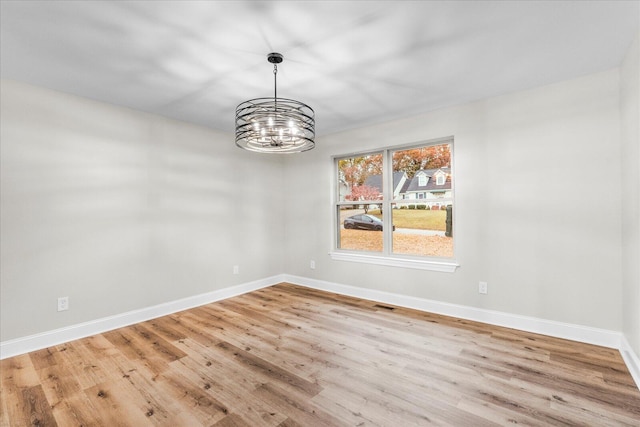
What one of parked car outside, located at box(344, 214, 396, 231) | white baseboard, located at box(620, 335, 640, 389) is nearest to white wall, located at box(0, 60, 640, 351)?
white baseboard, located at box(620, 335, 640, 389)

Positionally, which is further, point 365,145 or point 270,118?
point 365,145

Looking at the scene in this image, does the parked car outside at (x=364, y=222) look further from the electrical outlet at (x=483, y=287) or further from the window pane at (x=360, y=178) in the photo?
the electrical outlet at (x=483, y=287)

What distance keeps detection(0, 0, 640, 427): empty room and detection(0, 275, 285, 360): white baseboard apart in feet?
0.06

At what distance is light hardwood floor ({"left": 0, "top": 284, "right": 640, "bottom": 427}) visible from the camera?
1744 mm

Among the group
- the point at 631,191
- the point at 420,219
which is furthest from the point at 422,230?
the point at 631,191

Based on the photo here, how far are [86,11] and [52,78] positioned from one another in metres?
1.27

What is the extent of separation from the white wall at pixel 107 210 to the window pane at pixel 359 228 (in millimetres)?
1474

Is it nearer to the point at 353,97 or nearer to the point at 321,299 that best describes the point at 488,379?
the point at 321,299

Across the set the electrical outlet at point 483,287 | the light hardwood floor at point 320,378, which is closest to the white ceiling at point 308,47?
the electrical outlet at point 483,287

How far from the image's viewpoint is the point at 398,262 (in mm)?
3791

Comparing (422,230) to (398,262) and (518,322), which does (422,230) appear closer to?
(398,262)

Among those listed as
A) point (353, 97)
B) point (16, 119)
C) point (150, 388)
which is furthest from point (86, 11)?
point (150, 388)

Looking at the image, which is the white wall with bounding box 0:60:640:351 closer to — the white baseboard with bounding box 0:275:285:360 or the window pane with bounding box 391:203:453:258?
the white baseboard with bounding box 0:275:285:360

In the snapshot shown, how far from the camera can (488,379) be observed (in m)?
2.09
